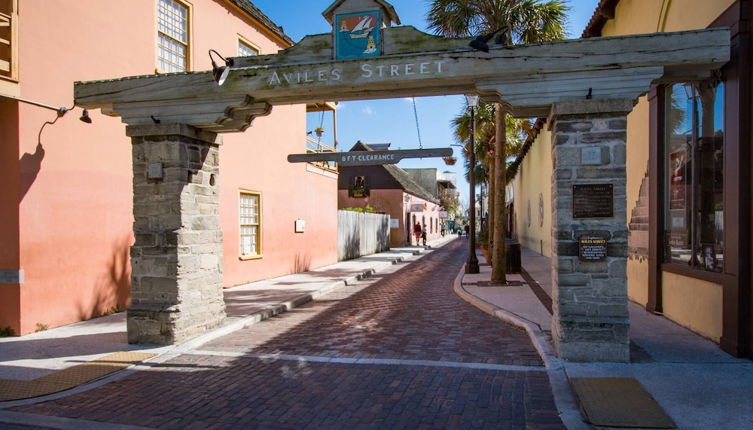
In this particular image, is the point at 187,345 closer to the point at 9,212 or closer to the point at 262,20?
the point at 9,212

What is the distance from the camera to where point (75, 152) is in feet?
27.2

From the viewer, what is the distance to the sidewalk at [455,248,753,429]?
420 centimetres

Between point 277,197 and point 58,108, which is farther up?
point 58,108

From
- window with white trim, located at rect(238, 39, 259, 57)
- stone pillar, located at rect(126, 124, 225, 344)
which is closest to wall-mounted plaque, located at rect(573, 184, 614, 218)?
stone pillar, located at rect(126, 124, 225, 344)

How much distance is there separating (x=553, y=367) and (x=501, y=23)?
29.7 feet

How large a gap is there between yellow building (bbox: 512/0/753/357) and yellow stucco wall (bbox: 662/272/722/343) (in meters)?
0.01

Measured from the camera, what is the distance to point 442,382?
5320 millimetres

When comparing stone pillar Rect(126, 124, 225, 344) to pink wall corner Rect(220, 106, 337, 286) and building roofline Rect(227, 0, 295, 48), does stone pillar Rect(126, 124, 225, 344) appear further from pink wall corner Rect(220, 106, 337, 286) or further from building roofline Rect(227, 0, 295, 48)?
building roofline Rect(227, 0, 295, 48)

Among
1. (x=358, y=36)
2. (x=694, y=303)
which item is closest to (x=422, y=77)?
(x=358, y=36)

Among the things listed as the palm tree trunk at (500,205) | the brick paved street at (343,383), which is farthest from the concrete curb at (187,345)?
the palm tree trunk at (500,205)

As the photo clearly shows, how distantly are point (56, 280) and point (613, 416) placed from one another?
315 inches

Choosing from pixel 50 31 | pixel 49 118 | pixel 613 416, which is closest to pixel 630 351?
pixel 613 416

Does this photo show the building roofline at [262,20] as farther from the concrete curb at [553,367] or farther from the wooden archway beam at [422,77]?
the concrete curb at [553,367]

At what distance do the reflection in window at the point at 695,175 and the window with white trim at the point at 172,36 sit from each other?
942 cm
